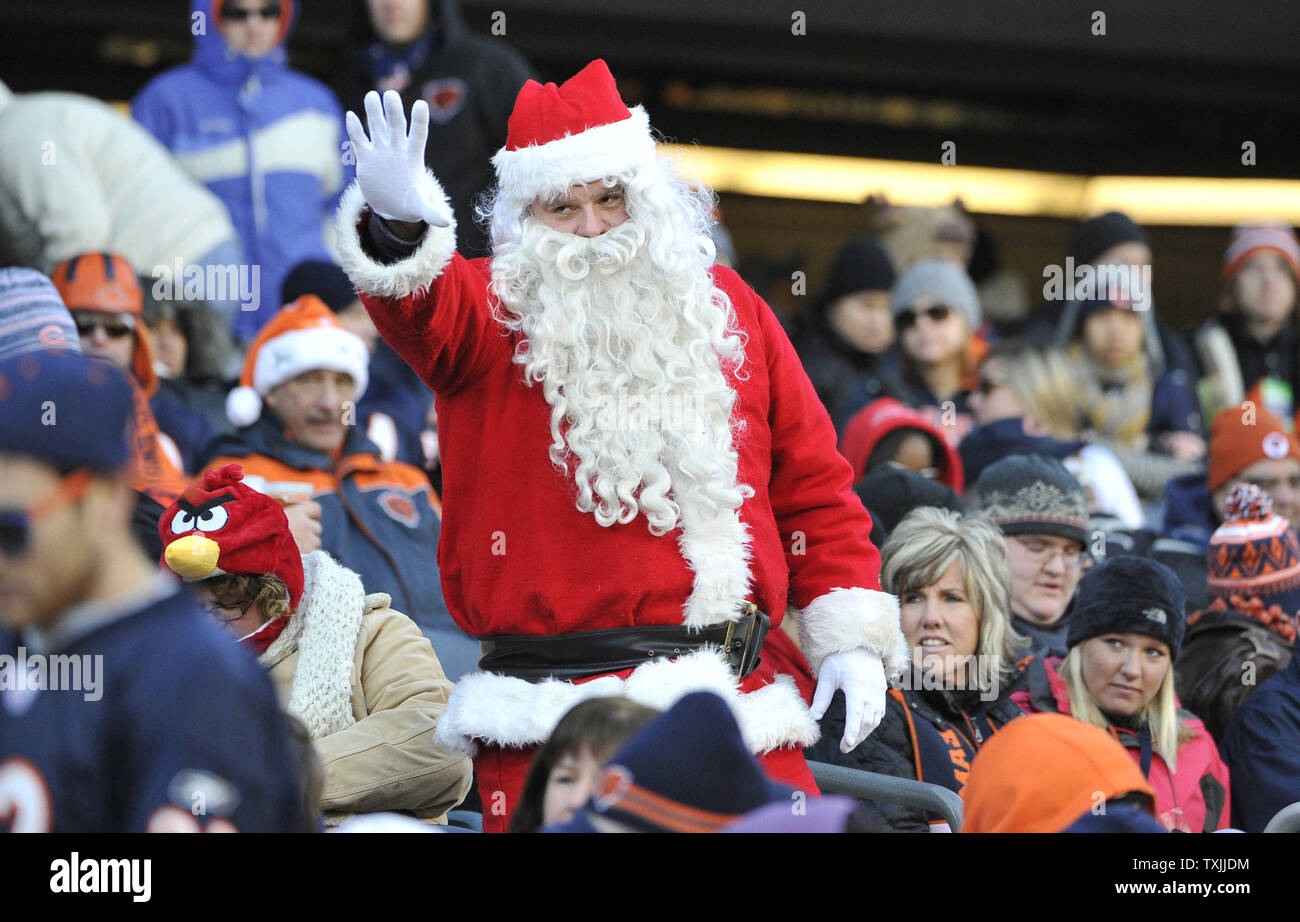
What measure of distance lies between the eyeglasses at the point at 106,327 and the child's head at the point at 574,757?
3087 millimetres

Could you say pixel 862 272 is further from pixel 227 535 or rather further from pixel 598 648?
pixel 598 648

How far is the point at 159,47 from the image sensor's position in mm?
9938

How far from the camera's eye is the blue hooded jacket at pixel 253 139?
6.96m

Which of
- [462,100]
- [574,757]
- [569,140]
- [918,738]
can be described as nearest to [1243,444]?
[918,738]

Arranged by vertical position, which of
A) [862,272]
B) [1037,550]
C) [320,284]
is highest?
[862,272]

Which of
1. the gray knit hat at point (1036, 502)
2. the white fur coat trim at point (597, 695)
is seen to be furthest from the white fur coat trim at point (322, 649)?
the gray knit hat at point (1036, 502)

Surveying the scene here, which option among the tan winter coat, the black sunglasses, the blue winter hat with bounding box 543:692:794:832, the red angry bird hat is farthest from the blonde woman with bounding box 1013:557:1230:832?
the black sunglasses

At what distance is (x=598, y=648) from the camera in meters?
3.37

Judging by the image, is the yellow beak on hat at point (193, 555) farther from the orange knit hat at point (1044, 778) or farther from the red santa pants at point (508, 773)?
the orange knit hat at point (1044, 778)

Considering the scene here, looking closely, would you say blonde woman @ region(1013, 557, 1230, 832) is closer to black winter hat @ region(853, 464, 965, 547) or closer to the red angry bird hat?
black winter hat @ region(853, 464, 965, 547)

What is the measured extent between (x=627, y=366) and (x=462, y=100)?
357 centimetres

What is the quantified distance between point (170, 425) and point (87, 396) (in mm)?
3833

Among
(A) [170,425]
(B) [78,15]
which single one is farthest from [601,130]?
(B) [78,15]
